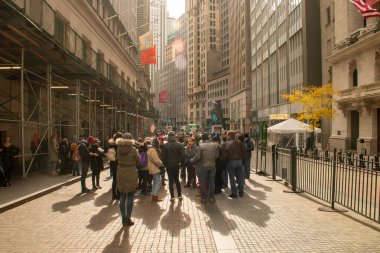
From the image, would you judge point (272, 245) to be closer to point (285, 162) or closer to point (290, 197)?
point (290, 197)

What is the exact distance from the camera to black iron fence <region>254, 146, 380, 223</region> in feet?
27.0

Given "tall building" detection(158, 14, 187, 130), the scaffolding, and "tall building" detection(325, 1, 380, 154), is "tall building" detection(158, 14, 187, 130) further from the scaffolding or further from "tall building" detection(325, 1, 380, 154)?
the scaffolding

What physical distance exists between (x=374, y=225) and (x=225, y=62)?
124 m

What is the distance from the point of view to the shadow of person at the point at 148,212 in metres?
7.61

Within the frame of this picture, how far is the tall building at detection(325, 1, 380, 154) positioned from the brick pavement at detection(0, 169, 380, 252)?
2320 cm

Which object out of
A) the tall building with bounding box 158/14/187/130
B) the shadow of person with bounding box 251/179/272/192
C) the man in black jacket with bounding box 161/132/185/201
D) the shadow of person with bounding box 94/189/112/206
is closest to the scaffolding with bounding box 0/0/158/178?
the shadow of person with bounding box 94/189/112/206

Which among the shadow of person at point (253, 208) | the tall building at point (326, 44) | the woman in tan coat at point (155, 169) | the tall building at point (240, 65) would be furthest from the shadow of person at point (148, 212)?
the tall building at point (240, 65)

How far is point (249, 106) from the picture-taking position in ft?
267

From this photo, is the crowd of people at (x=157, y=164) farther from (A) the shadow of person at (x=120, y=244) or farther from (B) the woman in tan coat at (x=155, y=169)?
(A) the shadow of person at (x=120, y=244)

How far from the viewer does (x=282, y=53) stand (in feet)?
174

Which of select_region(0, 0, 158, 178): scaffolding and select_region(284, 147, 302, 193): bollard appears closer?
select_region(0, 0, 158, 178): scaffolding

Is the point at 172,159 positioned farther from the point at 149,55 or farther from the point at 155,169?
the point at 149,55

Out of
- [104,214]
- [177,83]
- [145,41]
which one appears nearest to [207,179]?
[104,214]

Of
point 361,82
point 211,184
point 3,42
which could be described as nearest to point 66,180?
point 3,42
